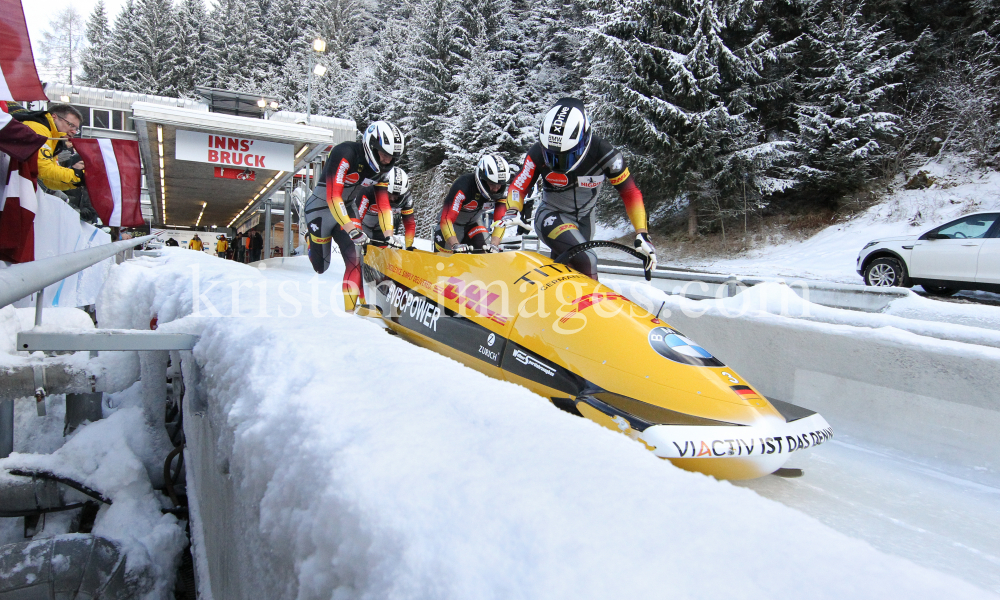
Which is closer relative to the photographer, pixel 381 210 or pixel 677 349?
pixel 677 349

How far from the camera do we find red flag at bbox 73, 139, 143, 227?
4473 millimetres

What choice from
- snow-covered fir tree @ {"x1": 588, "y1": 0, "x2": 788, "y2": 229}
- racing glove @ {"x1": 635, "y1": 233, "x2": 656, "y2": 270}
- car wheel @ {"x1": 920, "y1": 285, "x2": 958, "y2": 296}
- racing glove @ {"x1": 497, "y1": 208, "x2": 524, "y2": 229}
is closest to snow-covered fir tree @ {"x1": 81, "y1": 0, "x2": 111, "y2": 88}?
snow-covered fir tree @ {"x1": 588, "y1": 0, "x2": 788, "y2": 229}

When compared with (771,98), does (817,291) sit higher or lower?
lower

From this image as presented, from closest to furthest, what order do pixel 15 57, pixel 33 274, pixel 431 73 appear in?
pixel 33 274, pixel 15 57, pixel 431 73

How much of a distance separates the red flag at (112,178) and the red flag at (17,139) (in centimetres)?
223

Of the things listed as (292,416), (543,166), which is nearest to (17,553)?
(292,416)

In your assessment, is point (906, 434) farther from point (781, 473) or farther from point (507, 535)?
point (507, 535)

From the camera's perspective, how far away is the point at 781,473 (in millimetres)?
1772

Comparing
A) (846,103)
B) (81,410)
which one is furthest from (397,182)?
(846,103)

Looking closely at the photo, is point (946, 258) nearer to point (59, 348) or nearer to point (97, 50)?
point (59, 348)

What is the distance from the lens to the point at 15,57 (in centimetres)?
241

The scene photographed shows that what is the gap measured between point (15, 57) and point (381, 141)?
6.60 feet

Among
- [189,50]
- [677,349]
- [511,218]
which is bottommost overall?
[677,349]

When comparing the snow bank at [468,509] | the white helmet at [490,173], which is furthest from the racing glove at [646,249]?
the white helmet at [490,173]
